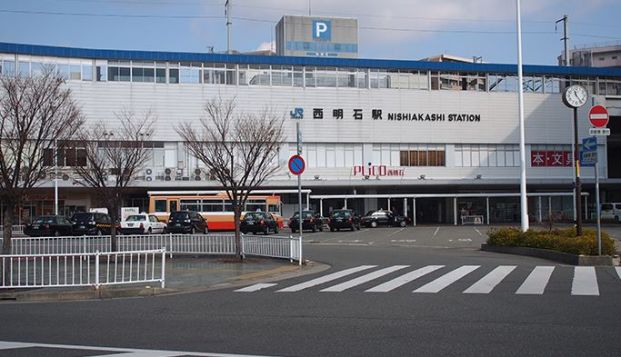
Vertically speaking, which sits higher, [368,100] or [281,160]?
[368,100]

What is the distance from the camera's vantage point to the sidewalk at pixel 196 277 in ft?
46.8

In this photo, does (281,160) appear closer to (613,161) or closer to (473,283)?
(613,161)

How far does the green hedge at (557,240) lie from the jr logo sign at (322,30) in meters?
64.5

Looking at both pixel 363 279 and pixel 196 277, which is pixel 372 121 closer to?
pixel 196 277

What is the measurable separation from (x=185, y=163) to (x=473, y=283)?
164 ft

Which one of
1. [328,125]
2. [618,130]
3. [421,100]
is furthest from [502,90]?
[328,125]

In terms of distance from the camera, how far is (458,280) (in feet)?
50.6

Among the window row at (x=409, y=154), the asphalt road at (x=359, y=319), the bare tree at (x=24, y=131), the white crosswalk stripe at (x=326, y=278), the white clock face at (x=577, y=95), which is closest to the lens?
the asphalt road at (x=359, y=319)

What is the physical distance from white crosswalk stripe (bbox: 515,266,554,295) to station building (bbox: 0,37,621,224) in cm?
4358

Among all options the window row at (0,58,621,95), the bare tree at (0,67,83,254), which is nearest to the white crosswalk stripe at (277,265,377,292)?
the bare tree at (0,67,83,254)

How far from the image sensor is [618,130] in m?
71.9

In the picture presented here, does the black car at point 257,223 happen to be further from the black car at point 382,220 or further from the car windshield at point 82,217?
the black car at point 382,220

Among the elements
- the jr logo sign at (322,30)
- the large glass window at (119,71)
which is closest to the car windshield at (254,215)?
the large glass window at (119,71)

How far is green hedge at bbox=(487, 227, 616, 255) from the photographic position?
19.3 metres
